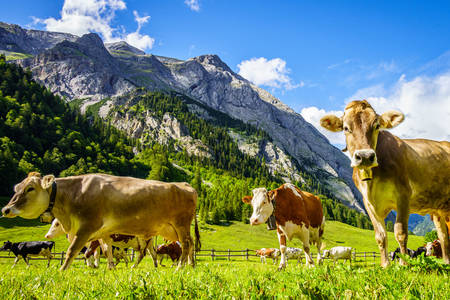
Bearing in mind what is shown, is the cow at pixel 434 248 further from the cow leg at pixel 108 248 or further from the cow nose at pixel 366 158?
the cow leg at pixel 108 248

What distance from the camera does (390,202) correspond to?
523 centimetres

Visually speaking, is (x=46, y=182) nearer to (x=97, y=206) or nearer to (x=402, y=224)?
(x=97, y=206)

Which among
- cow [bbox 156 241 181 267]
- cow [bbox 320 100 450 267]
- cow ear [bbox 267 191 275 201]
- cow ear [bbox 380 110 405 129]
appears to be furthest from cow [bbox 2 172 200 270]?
cow [bbox 156 241 181 267]

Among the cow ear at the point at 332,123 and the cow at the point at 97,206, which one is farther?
the cow at the point at 97,206

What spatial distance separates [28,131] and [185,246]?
11691cm

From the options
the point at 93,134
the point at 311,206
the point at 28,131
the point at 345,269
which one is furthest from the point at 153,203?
the point at 93,134

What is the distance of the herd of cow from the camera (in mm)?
5180

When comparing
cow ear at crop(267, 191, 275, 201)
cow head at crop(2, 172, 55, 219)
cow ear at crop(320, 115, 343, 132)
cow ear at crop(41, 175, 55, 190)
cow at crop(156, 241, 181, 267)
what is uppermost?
cow ear at crop(320, 115, 343, 132)

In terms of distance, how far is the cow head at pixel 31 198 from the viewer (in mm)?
7562

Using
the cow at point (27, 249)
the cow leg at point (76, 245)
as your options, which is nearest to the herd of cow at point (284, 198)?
the cow leg at point (76, 245)

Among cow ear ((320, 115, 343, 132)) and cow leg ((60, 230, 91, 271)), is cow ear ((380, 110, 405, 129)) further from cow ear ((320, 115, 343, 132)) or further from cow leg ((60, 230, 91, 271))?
cow leg ((60, 230, 91, 271))

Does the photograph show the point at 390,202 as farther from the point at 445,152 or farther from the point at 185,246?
the point at 185,246

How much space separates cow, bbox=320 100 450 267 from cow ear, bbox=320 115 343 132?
0.02 meters

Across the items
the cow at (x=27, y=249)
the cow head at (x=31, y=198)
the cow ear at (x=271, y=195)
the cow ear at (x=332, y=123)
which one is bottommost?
the cow at (x=27, y=249)
